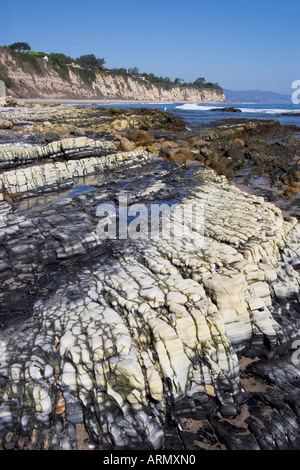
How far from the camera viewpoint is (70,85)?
229ft

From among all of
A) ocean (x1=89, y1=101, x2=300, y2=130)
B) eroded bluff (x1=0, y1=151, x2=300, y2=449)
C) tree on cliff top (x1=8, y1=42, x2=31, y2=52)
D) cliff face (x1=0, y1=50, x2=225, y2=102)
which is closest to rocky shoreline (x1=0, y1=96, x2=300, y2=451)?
eroded bluff (x1=0, y1=151, x2=300, y2=449)

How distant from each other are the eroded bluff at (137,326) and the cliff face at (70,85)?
58948mm

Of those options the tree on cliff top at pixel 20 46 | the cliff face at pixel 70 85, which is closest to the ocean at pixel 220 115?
the cliff face at pixel 70 85

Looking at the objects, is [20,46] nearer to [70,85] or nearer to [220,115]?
[70,85]

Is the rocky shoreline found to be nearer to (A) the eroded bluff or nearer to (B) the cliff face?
(A) the eroded bluff

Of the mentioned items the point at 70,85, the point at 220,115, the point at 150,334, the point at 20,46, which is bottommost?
the point at 150,334

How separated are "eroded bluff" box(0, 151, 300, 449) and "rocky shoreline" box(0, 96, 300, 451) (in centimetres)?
1

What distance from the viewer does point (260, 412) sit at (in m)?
3.44

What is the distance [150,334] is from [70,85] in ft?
253

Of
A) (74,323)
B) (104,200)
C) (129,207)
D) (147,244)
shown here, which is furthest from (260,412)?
(104,200)

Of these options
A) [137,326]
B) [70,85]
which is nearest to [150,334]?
[137,326]

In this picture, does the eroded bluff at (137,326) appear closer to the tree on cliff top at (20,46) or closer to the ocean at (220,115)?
the ocean at (220,115)

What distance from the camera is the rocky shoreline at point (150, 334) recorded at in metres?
3.17

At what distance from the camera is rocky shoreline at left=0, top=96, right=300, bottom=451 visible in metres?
3.17
